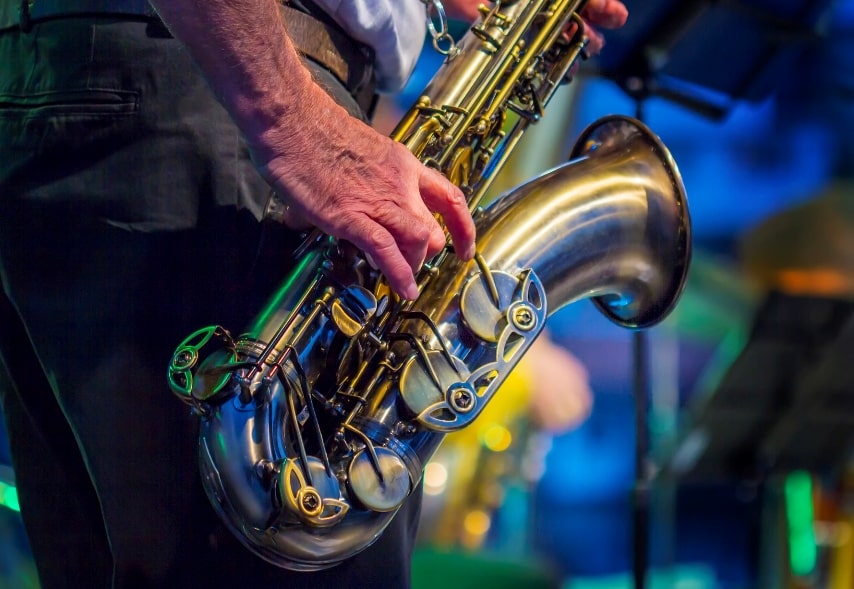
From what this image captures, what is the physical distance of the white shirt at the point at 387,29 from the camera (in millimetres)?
1211

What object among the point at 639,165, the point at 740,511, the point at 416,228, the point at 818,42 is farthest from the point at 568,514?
the point at 416,228

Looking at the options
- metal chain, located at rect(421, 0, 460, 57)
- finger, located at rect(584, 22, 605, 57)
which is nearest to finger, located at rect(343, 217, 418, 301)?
metal chain, located at rect(421, 0, 460, 57)

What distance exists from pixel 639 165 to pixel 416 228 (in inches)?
23.8

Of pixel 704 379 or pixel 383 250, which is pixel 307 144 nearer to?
pixel 383 250

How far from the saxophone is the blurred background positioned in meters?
0.81

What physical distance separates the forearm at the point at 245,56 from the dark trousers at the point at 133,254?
13cm

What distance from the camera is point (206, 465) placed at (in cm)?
102

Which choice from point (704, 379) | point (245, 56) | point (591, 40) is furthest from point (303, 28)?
point (704, 379)

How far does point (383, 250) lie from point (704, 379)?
5.02 meters

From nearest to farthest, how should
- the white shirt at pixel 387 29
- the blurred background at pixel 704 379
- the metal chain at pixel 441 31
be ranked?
the white shirt at pixel 387 29 < the metal chain at pixel 441 31 < the blurred background at pixel 704 379

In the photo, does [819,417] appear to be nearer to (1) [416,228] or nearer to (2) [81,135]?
(1) [416,228]

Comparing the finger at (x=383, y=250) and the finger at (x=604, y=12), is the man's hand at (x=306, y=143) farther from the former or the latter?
the finger at (x=604, y=12)

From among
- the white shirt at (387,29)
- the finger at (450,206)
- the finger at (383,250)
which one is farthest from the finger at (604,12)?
the finger at (383,250)

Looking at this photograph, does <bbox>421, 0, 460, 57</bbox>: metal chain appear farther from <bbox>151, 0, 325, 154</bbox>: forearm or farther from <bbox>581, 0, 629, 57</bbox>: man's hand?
<bbox>151, 0, 325, 154</bbox>: forearm
